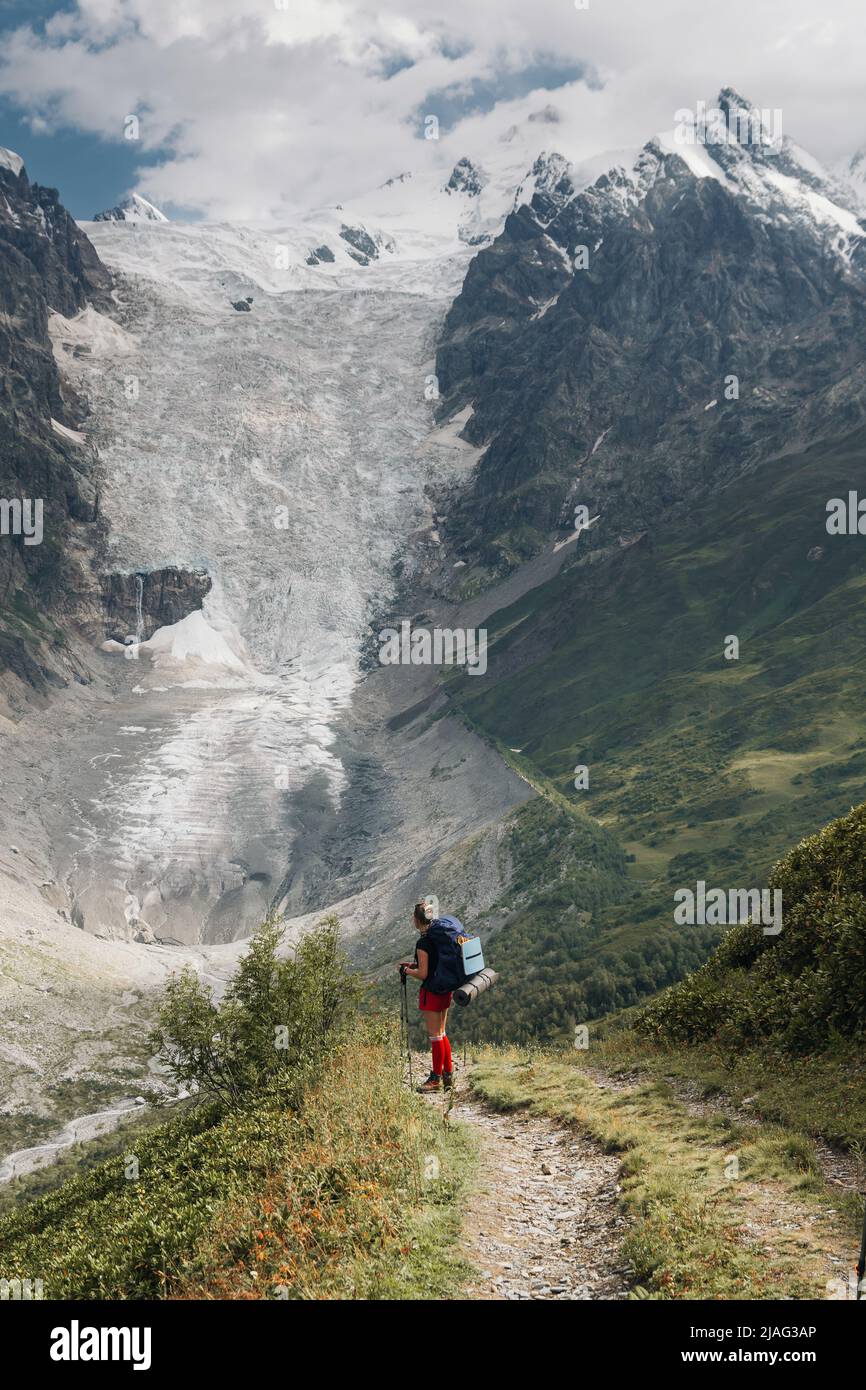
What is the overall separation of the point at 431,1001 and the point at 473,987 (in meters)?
1.02

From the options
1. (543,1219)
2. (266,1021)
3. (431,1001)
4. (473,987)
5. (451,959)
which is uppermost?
(451,959)

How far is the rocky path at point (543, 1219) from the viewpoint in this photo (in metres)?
11.0

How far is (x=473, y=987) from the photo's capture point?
16.6 meters

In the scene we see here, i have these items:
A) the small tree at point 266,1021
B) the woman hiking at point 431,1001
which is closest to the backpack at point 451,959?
the woman hiking at point 431,1001

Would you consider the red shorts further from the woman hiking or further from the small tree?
the small tree

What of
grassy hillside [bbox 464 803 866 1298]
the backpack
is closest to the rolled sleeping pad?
the backpack

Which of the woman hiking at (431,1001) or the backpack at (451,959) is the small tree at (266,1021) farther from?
the backpack at (451,959)

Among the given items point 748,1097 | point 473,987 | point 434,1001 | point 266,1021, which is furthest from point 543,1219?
point 266,1021

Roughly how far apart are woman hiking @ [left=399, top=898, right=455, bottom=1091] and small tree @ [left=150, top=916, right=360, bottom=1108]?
209 cm

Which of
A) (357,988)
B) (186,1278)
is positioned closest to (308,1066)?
(357,988)

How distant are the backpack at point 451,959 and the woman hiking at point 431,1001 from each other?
0.28 feet

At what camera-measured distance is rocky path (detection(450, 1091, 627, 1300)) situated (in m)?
11.0

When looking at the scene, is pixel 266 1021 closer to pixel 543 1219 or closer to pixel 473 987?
pixel 473 987
